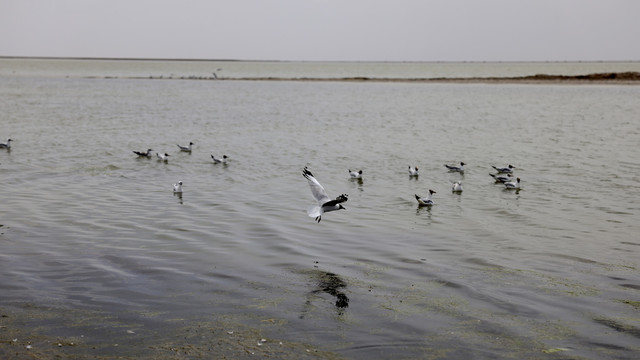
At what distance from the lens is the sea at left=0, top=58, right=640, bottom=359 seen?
8.93 m

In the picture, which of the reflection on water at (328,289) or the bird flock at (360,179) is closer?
the reflection on water at (328,289)

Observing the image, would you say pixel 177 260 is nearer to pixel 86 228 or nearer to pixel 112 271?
pixel 112 271

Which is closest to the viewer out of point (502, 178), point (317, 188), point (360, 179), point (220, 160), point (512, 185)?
point (317, 188)

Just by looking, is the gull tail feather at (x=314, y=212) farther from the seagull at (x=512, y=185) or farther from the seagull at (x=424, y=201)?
the seagull at (x=512, y=185)

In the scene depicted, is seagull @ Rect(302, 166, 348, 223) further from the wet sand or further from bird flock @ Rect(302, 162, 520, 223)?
the wet sand

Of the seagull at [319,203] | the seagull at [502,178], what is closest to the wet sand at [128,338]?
the seagull at [319,203]

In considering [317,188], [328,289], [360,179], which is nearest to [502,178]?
[360,179]

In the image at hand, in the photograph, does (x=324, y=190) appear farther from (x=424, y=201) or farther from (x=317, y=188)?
(x=424, y=201)

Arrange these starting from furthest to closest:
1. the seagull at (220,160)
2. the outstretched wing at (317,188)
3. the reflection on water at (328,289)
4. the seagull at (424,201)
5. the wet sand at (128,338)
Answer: the seagull at (220,160) → the seagull at (424,201) → the outstretched wing at (317,188) → the reflection on water at (328,289) → the wet sand at (128,338)

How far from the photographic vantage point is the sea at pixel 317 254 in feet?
29.3

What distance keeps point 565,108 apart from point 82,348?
50.8 meters

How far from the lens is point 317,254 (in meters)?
13.1

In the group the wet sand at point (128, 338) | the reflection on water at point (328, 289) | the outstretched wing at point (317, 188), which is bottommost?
the wet sand at point (128, 338)

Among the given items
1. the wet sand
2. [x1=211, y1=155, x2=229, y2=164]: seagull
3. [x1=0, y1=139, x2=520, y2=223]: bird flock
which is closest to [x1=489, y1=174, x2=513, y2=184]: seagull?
[x1=0, y1=139, x2=520, y2=223]: bird flock
